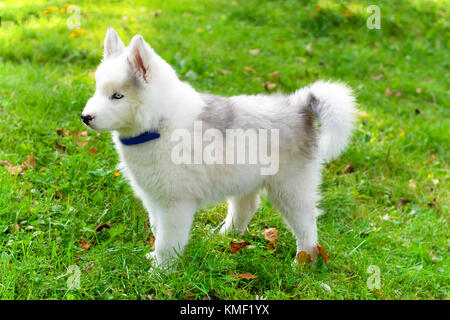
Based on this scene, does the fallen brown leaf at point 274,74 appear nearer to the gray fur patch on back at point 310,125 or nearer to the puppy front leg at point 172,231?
the gray fur patch on back at point 310,125

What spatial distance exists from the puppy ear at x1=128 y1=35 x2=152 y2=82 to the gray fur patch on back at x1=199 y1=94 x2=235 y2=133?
47cm

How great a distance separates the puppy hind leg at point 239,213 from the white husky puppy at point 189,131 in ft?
0.83

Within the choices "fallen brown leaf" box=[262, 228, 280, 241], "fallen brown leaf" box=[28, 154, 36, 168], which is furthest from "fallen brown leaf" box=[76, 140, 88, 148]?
"fallen brown leaf" box=[262, 228, 280, 241]

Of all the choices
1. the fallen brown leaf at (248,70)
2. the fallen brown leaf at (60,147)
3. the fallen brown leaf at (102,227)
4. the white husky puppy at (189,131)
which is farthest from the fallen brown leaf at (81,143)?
the fallen brown leaf at (248,70)

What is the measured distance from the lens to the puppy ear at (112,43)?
2672mm

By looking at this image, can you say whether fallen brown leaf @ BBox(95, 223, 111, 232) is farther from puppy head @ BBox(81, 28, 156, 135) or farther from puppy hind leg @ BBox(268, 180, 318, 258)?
puppy hind leg @ BBox(268, 180, 318, 258)

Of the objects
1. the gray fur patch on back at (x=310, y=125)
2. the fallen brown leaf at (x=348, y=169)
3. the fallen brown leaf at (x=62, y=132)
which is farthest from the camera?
the fallen brown leaf at (x=348, y=169)

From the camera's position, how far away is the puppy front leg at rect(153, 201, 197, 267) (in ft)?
8.99

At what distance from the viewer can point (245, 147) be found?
2.84 m

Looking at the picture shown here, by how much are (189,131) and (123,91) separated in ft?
1.56

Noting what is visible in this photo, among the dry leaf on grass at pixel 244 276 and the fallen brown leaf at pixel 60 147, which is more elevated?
the fallen brown leaf at pixel 60 147

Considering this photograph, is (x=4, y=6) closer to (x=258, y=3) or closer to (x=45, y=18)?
(x=45, y=18)

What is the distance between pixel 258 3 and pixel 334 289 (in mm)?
6547
